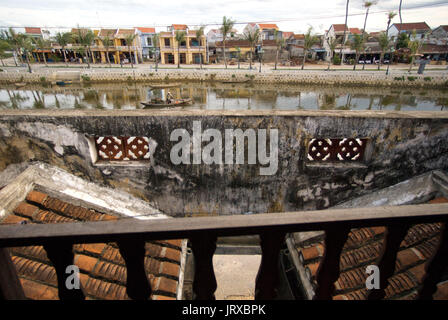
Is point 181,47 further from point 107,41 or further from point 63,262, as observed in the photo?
point 63,262

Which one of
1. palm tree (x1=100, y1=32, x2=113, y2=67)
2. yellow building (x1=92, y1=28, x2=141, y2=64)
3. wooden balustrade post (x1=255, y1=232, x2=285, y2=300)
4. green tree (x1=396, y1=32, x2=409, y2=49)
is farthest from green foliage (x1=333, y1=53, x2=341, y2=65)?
wooden balustrade post (x1=255, y1=232, x2=285, y2=300)

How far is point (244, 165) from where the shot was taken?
13.1 feet

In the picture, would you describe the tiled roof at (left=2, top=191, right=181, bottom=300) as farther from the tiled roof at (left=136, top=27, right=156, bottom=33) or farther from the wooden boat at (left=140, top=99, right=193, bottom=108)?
the tiled roof at (left=136, top=27, right=156, bottom=33)

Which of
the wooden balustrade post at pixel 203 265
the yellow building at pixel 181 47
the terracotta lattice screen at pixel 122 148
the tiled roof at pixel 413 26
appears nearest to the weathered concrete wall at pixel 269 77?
the yellow building at pixel 181 47

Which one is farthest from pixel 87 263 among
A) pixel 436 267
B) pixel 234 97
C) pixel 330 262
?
pixel 234 97

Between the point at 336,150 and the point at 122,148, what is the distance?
337 cm

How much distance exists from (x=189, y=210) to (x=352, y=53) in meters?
48.9

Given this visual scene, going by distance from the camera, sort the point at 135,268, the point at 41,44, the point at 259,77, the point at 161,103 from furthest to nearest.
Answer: the point at 41,44 < the point at 259,77 < the point at 161,103 < the point at 135,268

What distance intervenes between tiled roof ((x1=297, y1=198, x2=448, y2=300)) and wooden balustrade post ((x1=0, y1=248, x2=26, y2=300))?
2326mm

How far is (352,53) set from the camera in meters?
43.3

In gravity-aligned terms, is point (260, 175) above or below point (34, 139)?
below

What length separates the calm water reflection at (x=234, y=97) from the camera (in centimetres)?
2270

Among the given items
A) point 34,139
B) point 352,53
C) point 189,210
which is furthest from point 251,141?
point 352,53
